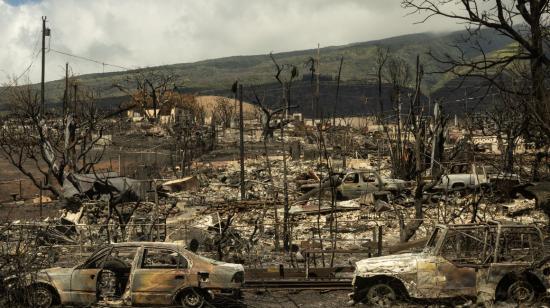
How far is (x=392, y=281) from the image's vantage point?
10812 mm

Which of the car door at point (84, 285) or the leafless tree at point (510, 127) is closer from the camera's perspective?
the car door at point (84, 285)

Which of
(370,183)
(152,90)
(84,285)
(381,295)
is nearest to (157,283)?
(84,285)

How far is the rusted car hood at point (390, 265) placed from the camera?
35.0 ft

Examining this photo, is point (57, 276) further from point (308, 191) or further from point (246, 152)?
point (246, 152)

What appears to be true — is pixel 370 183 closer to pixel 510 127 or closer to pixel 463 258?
pixel 510 127

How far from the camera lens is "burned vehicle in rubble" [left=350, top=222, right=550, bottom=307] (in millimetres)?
10539

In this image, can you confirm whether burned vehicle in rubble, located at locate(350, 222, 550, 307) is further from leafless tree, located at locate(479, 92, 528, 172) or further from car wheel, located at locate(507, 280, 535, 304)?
leafless tree, located at locate(479, 92, 528, 172)

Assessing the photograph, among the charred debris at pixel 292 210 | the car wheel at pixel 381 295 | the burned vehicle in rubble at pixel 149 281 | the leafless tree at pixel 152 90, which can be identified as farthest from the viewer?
the leafless tree at pixel 152 90

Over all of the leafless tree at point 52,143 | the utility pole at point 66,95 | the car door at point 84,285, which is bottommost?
the car door at point 84,285

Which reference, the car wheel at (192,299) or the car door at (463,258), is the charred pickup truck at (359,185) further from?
the car wheel at (192,299)

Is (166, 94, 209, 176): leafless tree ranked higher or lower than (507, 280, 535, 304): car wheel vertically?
higher

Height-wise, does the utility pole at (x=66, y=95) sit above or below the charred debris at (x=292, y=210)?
above

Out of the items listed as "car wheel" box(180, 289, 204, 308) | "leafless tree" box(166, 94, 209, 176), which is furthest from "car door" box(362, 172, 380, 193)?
"car wheel" box(180, 289, 204, 308)

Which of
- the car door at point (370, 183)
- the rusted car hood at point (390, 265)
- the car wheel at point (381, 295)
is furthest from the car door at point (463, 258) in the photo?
the car door at point (370, 183)
